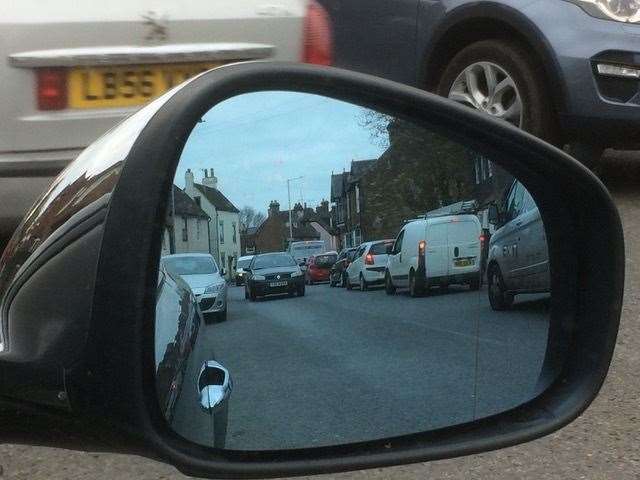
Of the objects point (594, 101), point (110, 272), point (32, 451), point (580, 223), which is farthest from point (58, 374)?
point (594, 101)

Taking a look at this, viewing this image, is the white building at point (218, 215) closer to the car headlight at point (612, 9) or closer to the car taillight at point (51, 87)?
the car taillight at point (51, 87)

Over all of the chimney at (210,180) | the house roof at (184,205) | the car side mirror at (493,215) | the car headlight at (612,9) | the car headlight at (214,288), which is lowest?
the car headlight at (214,288)

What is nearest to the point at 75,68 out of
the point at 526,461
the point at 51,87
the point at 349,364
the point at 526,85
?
the point at 51,87

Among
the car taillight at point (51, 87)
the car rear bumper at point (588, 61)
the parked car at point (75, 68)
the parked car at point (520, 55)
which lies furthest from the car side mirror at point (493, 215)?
the car rear bumper at point (588, 61)

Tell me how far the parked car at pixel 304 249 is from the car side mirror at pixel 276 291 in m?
0.01

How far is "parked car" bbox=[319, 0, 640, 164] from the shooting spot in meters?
4.70

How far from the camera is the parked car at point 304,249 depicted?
1057mm

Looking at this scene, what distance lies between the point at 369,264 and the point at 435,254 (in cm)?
9

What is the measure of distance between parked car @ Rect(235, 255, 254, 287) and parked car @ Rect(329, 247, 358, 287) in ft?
0.37

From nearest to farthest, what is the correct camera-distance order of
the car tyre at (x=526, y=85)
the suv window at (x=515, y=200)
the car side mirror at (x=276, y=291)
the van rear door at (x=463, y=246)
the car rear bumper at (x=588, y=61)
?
the car side mirror at (x=276, y=291) → the van rear door at (x=463, y=246) → the suv window at (x=515, y=200) → the car rear bumper at (x=588, y=61) → the car tyre at (x=526, y=85)

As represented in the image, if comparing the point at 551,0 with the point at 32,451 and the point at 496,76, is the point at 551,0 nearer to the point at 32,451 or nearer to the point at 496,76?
the point at 496,76

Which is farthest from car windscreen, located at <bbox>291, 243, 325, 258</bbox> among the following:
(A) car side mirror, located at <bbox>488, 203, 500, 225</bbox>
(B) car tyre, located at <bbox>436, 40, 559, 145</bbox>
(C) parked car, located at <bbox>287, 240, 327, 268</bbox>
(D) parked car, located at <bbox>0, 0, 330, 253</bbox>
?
(B) car tyre, located at <bbox>436, 40, 559, 145</bbox>

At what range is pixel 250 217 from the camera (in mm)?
1011

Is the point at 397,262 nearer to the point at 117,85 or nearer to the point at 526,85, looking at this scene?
the point at 117,85
